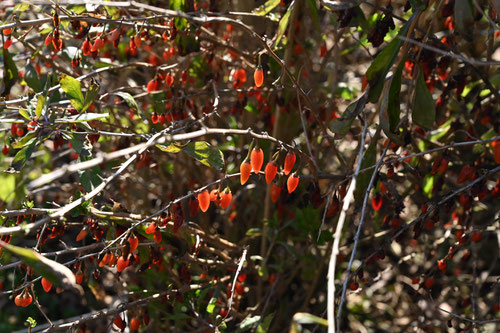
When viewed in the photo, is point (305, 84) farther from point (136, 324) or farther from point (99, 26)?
point (136, 324)

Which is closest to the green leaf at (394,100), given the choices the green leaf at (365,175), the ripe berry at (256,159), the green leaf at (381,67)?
the green leaf at (381,67)

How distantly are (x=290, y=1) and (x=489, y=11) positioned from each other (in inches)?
36.0

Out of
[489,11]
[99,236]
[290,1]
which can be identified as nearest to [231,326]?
[99,236]

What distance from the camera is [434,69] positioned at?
2.48m

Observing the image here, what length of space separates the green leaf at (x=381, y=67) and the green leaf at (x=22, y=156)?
121 cm

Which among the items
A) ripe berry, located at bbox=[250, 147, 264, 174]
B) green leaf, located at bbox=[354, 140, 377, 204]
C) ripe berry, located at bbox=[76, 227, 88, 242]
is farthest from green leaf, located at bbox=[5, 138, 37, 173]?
green leaf, located at bbox=[354, 140, 377, 204]

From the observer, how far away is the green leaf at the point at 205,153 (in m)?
1.83

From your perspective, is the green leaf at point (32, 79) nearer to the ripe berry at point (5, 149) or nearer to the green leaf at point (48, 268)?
the ripe berry at point (5, 149)

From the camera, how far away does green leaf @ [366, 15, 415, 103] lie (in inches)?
74.3

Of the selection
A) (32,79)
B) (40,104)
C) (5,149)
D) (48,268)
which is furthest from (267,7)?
(48,268)

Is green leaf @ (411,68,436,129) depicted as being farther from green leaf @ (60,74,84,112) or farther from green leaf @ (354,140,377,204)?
green leaf @ (60,74,84,112)

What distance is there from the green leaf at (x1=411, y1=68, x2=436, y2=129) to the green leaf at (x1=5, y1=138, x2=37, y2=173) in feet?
4.55

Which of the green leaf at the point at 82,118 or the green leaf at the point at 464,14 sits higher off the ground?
the green leaf at the point at 464,14

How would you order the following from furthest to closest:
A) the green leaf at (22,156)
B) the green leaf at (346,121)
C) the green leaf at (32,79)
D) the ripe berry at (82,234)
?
1. the green leaf at (32,79)
2. the ripe berry at (82,234)
3. the green leaf at (346,121)
4. the green leaf at (22,156)
